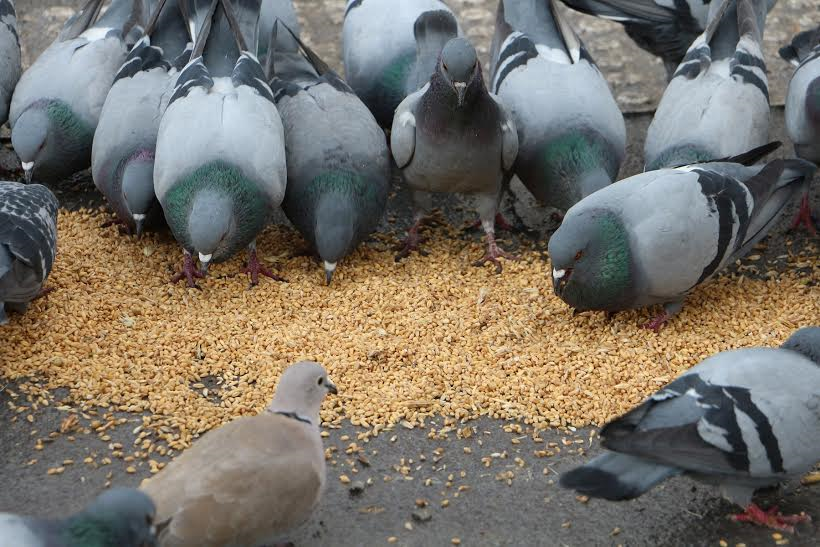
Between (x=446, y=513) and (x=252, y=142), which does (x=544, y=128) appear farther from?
(x=446, y=513)

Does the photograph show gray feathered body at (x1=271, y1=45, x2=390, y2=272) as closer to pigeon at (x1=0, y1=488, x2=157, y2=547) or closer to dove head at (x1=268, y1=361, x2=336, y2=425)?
dove head at (x1=268, y1=361, x2=336, y2=425)

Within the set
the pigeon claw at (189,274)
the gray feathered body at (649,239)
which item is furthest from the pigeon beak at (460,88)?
the pigeon claw at (189,274)

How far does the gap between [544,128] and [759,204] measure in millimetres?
1268

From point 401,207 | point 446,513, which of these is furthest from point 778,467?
point 401,207

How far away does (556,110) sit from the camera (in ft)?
18.8

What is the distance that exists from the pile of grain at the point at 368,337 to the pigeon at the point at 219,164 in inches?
12.3

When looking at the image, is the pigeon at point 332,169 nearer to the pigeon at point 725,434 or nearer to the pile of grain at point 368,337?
the pile of grain at point 368,337

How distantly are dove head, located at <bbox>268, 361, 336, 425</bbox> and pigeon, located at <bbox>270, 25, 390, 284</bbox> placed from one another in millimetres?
1879

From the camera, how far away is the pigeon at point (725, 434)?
333cm

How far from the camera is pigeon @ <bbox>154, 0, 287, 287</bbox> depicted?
5121mm

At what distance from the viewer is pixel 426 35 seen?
19.9 feet

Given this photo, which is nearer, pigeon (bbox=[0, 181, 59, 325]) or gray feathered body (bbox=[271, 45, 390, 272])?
pigeon (bbox=[0, 181, 59, 325])

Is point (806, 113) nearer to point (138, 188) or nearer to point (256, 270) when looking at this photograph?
point (256, 270)

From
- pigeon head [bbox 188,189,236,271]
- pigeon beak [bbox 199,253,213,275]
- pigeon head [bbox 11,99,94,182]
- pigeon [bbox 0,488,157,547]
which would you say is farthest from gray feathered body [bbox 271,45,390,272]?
pigeon [bbox 0,488,157,547]
